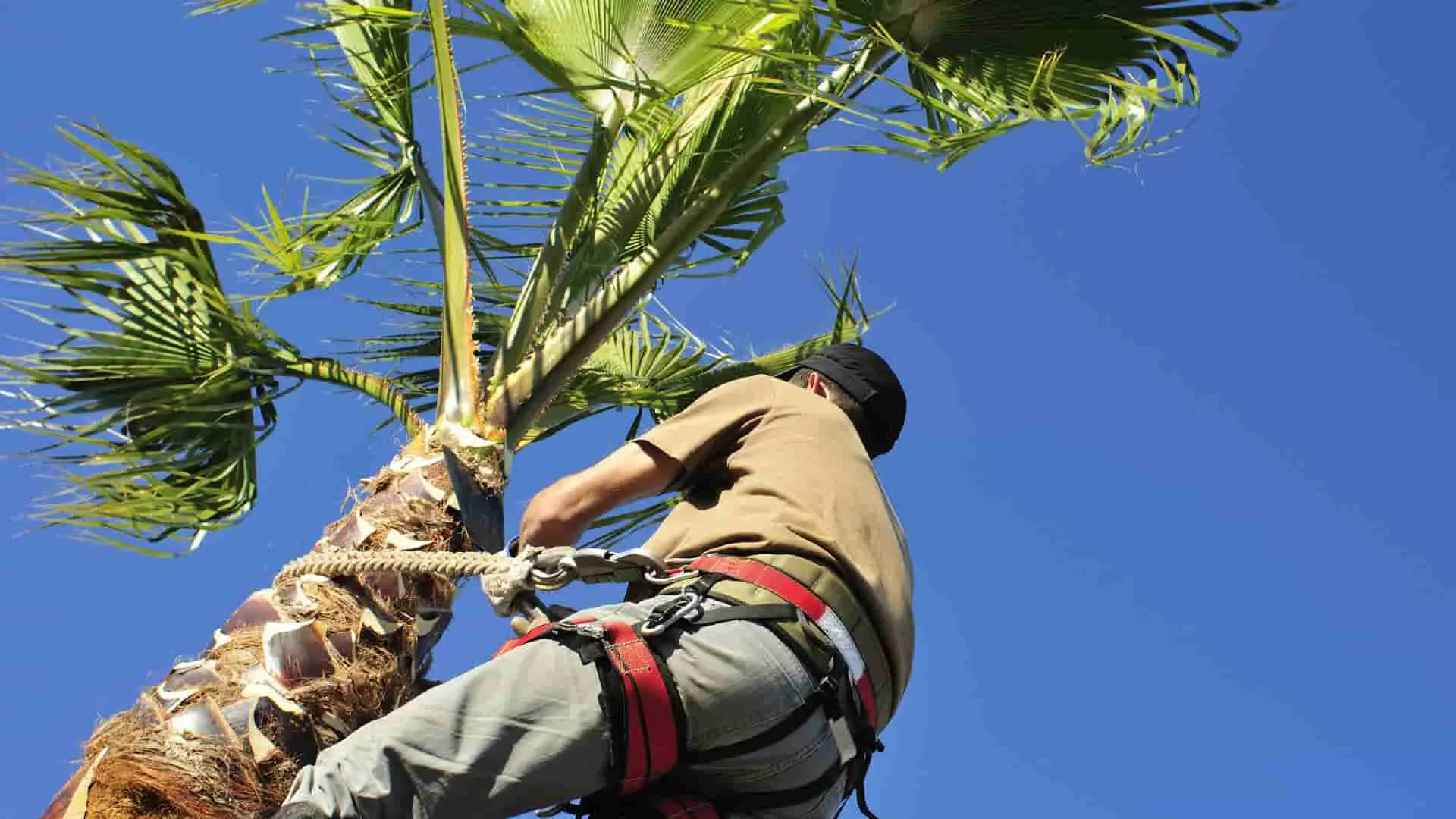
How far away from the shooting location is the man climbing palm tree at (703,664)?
7.65ft

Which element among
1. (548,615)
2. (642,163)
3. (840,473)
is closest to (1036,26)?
(642,163)

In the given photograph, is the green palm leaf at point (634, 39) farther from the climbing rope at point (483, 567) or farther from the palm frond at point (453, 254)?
the climbing rope at point (483, 567)

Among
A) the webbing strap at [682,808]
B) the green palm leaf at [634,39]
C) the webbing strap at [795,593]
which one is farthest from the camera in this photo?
the green palm leaf at [634,39]

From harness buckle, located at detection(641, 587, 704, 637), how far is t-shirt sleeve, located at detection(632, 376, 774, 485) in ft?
1.44

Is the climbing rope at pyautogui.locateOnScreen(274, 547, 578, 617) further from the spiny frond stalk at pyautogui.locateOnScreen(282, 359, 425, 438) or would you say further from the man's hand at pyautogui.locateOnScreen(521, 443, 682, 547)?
the spiny frond stalk at pyautogui.locateOnScreen(282, 359, 425, 438)

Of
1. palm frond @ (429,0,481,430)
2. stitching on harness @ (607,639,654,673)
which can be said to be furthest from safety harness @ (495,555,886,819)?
palm frond @ (429,0,481,430)

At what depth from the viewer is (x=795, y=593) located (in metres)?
2.74

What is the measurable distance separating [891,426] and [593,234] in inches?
60.1

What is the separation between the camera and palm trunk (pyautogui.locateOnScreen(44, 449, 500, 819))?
2.96 m

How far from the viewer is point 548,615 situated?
270 centimetres

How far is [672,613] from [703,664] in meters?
0.12

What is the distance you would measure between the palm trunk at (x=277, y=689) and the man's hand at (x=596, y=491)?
597 millimetres

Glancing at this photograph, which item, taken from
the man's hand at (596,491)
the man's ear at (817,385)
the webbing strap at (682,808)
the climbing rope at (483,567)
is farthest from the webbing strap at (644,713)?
the man's ear at (817,385)

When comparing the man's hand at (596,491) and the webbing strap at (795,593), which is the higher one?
the man's hand at (596,491)
